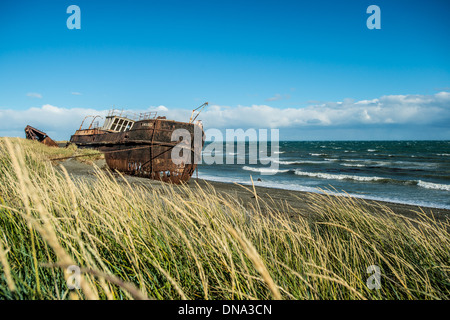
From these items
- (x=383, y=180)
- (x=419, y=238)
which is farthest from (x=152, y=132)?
(x=383, y=180)

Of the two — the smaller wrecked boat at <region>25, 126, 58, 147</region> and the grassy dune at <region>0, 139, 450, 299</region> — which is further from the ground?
the smaller wrecked boat at <region>25, 126, 58, 147</region>

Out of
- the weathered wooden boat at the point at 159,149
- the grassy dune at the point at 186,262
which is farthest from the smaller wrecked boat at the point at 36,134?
the grassy dune at the point at 186,262

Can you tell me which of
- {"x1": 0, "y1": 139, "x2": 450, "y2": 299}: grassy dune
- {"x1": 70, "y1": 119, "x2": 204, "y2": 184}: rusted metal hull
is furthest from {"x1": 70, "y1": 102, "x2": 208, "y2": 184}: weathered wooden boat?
{"x1": 0, "y1": 139, "x2": 450, "y2": 299}: grassy dune

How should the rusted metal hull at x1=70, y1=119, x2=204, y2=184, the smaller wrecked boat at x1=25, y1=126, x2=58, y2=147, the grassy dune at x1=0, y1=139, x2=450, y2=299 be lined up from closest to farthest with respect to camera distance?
the grassy dune at x1=0, y1=139, x2=450, y2=299
the rusted metal hull at x1=70, y1=119, x2=204, y2=184
the smaller wrecked boat at x1=25, y1=126, x2=58, y2=147

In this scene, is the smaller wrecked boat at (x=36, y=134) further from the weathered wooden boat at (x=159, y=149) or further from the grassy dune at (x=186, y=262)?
the grassy dune at (x=186, y=262)

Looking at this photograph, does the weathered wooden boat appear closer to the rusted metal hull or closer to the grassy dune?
the rusted metal hull

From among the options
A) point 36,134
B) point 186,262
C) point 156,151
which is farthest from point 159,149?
point 36,134

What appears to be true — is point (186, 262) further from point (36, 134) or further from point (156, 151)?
point (36, 134)

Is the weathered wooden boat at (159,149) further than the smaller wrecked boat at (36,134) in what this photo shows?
No

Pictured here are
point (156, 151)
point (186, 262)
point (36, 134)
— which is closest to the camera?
point (186, 262)

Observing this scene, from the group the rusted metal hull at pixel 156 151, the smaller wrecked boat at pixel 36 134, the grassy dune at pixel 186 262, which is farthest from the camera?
the smaller wrecked boat at pixel 36 134

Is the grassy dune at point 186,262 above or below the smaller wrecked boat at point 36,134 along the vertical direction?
below

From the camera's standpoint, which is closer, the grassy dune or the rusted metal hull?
the grassy dune
